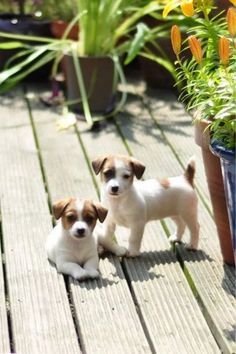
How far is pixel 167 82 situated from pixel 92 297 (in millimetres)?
2613

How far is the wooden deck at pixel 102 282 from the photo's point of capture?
2539 millimetres

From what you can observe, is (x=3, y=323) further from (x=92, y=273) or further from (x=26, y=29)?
(x=26, y=29)

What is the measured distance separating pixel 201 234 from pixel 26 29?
7.96 ft

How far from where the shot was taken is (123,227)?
10.7 ft

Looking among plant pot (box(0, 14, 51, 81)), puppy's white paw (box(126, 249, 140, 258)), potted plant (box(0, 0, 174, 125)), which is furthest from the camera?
plant pot (box(0, 14, 51, 81))

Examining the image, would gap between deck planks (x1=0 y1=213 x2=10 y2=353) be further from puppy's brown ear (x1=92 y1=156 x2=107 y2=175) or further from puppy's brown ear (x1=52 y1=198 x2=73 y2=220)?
puppy's brown ear (x1=92 y1=156 x2=107 y2=175)

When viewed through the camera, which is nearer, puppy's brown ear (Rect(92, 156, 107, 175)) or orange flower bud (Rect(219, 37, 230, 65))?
orange flower bud (Rect(219, 37, 230, 65))

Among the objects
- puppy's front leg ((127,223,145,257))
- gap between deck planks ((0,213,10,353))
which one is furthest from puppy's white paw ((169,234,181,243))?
gap between deck planks ((0,213,10,353))

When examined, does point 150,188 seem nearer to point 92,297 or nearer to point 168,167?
point 92,297

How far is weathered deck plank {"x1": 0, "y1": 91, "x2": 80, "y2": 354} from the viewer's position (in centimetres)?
256

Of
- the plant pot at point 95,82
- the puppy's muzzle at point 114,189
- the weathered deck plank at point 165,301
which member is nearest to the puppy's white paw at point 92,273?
the weathered deck plank at point 165,301

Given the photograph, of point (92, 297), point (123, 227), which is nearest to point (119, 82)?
point (123, 227)

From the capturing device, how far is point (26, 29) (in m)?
5.22

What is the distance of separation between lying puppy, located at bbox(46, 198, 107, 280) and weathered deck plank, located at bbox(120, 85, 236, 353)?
349 millimetres
